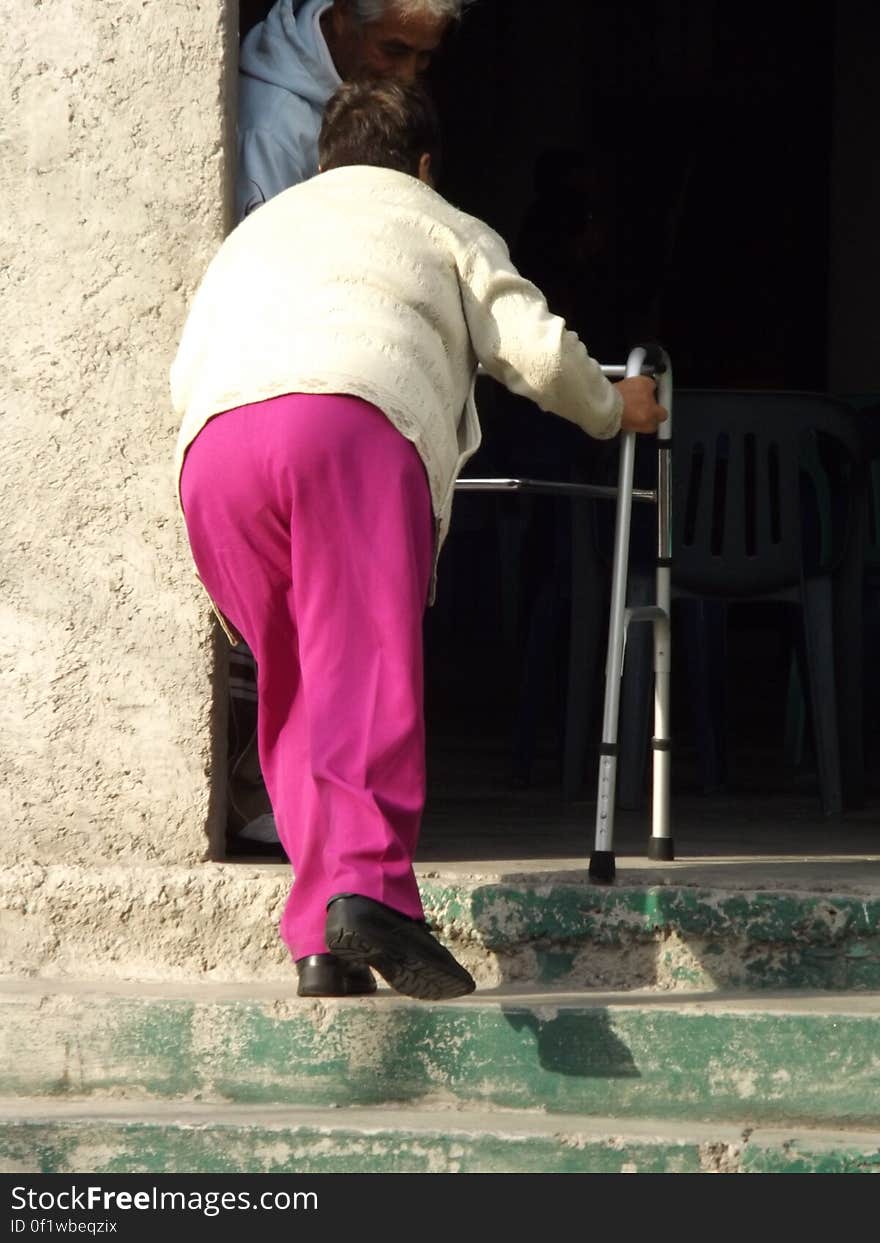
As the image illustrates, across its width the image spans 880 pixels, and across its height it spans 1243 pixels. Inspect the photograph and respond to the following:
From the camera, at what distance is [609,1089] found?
131 inches

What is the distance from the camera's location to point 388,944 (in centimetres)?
302

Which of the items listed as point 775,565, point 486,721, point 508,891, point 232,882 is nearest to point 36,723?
point 232,882

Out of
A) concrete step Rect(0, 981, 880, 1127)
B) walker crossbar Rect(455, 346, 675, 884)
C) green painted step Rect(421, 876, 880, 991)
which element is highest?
walker crossbar Rect(455, 346, 675, 884)

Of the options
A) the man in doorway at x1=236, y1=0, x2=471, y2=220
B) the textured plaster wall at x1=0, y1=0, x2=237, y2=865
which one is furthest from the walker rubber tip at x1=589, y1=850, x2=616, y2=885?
the man in doorway at x1=236, y1=0, x2=471, y2=220

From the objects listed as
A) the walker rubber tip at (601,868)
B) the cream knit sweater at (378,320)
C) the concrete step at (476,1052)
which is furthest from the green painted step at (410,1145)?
the cream knit sweater at (378,320)

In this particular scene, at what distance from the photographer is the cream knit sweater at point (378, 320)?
3189 millimetres

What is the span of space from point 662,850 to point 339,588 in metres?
1.04

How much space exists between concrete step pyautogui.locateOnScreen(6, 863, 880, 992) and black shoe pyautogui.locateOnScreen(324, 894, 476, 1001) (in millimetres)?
529

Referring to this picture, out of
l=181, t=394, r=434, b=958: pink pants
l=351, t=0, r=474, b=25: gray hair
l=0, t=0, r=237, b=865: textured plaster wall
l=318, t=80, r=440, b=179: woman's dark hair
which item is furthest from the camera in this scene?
l=351, t=0, r=474, b=25: gray hair

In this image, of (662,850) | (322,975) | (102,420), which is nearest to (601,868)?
(662,850)

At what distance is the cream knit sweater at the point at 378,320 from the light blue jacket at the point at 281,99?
21.6 inches

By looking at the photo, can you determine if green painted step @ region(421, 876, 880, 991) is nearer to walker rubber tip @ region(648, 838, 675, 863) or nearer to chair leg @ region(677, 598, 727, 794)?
walker rubber tip @ region(648, 838, 675, 863)

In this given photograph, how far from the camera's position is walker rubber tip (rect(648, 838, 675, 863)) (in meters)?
3.88

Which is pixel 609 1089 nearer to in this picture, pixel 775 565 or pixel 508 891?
pixel 508 891
